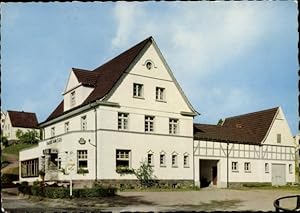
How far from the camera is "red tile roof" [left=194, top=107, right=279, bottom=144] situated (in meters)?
25.6

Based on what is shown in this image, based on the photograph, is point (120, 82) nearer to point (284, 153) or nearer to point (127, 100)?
point (127, 100)

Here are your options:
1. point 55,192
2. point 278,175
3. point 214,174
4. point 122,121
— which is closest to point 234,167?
point 214,174

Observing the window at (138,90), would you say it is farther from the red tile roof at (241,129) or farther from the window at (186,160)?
the red tile roof at (241,129)

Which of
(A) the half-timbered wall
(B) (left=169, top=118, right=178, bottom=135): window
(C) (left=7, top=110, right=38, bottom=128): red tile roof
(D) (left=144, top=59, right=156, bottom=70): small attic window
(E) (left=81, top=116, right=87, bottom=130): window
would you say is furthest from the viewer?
(A) the half-timbered wall

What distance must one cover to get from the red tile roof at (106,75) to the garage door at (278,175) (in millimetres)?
11788

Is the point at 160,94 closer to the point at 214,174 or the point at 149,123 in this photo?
the point at 149,123

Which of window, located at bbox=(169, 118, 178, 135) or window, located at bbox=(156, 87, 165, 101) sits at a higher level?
window, located at bbox=(156, 87, 165, 101)

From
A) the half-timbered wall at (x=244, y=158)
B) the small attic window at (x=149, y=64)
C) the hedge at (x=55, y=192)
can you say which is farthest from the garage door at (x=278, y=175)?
the hedge at (x=55, y=192)

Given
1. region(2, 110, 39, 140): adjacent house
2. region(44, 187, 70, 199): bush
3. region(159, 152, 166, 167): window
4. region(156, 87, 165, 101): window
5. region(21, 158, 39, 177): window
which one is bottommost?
region(44, 187, 70, 199): bush

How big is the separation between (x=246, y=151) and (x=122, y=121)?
9011 millimetres

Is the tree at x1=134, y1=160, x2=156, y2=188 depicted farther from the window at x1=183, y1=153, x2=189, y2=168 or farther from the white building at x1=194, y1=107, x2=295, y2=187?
the white building at x1=194, y1=107, x2=295, y2=187

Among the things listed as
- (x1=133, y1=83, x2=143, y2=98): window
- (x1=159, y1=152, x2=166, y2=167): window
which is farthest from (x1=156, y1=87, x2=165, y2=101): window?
(x1=159, y1=152, x2=166, y2=167): window

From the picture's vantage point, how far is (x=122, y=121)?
69.6 feet

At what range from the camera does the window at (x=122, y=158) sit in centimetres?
2086
